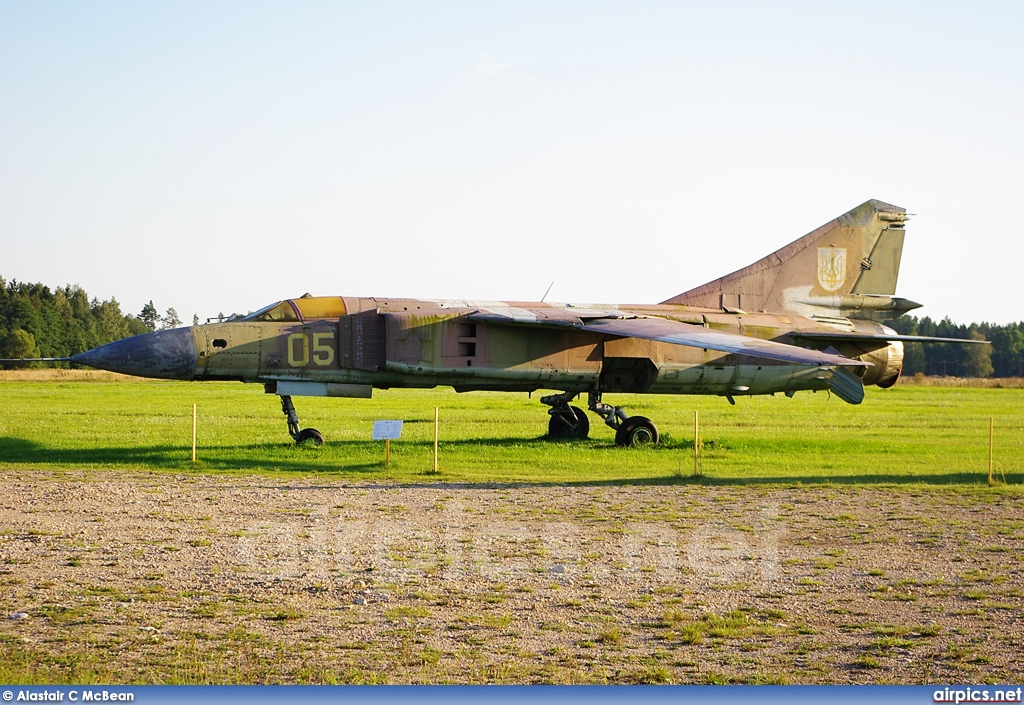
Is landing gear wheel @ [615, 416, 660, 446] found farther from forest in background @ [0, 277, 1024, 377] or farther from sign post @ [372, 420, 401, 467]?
forest in background @ [0, 277, 1024, 377]

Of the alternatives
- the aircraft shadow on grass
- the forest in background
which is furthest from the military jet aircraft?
the forest in background

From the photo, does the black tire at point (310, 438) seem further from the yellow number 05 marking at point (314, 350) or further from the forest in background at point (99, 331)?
the forest in background at point (99, 331)

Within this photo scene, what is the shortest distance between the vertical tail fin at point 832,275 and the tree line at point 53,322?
67.9 metres

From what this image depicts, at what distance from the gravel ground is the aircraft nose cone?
157 inches

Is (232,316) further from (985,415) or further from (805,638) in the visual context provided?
(985,415)

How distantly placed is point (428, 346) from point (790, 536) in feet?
31.3

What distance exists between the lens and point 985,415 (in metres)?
33.3

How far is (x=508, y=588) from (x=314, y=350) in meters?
11.3

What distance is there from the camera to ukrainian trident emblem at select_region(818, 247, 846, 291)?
23641 mm


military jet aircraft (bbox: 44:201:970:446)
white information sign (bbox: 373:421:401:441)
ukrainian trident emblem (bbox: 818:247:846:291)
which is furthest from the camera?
ukrainian trident emblem (bbox: 818:247:846:291)

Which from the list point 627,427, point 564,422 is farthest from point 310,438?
point 627,427

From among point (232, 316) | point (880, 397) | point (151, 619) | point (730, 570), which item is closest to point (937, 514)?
point (730, 570)

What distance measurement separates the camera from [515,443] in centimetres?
2228

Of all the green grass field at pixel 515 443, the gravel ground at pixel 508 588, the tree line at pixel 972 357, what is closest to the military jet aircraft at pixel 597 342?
the green grass field at pixel 515 443
